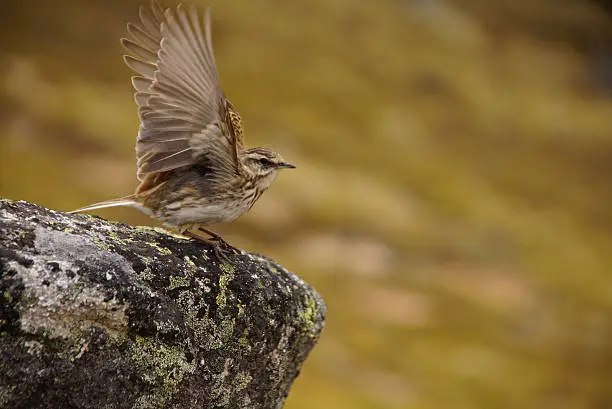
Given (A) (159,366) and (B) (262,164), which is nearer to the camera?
(A) (159,366)

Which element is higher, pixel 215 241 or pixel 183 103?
pixel 183 103

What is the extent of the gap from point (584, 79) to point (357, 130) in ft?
86.8

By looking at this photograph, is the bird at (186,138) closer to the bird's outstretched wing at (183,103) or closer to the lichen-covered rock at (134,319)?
the bird's outstretched wing at (183,103)

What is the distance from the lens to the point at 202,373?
596 cm

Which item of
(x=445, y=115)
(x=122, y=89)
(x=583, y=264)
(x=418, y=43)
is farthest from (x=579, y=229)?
(x=122, y=89)

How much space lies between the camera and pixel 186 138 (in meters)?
7.03

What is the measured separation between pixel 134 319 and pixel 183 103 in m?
2.31

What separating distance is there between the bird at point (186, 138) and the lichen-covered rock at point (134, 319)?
734 mm

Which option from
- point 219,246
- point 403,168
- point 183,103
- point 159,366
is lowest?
point 159,366

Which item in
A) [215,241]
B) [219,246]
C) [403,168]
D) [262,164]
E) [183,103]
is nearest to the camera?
[219,246]

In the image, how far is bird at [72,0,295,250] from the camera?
22.9 ft

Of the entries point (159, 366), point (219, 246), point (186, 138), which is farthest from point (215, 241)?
point (159, 366)

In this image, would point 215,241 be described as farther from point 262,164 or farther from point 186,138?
point 262,164

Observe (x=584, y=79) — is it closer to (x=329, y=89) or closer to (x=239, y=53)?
(x=329, y=89)
